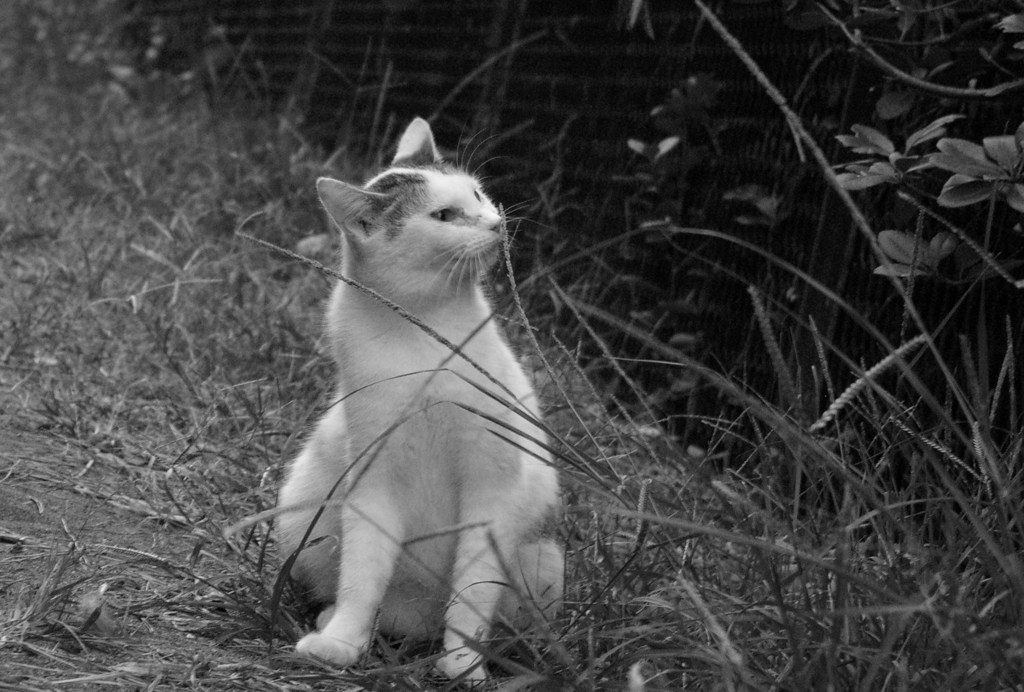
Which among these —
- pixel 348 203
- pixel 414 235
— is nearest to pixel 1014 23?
pixel 414 235

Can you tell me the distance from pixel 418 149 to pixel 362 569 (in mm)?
1077

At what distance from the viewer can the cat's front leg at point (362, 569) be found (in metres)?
2.16

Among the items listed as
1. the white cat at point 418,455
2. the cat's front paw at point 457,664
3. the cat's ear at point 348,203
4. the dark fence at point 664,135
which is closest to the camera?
the cat's front paw at point 457,664

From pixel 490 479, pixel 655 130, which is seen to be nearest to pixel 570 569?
pixel 490 479

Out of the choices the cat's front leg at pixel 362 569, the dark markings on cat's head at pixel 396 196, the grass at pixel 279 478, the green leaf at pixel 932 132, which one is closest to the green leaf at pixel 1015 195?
the green leaf at pixel 932 132

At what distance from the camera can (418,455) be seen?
227 centimetres

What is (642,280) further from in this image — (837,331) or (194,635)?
(194,635)

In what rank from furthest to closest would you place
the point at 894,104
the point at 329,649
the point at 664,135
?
the point at 664,135 < the point at 894,104 < the point at 329,649

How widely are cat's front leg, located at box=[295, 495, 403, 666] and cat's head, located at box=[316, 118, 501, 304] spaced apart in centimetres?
46

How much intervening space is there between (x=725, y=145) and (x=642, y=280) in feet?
1.74

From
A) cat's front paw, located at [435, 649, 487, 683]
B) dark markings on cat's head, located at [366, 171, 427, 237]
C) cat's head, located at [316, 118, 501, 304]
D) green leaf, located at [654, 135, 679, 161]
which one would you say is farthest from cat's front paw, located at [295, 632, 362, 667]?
green leaf, located at [654, 135, 679, 161]

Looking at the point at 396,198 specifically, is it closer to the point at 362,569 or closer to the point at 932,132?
the point at 362,569

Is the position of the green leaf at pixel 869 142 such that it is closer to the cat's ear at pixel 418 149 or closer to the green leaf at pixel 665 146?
the cat's ear at pixel 418 149

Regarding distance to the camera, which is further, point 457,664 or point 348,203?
point 348,203
